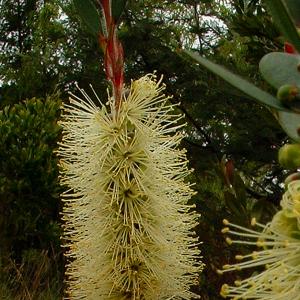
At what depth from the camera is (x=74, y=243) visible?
12.6 ft

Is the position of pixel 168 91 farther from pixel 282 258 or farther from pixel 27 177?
pixel 282 258

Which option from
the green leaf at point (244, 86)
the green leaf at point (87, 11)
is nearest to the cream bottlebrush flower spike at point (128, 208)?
the green leaf at point (87, 11)

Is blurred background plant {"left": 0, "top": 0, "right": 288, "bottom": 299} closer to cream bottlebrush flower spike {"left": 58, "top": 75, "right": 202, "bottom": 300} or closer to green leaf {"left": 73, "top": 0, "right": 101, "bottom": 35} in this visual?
cream bottlebrush flower spike {"left": 58, "top": 75, "right": 202, "bottom": 300}

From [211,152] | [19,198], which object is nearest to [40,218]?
[19,198]

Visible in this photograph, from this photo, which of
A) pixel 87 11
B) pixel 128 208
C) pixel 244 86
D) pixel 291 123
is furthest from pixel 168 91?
pixel 244 86

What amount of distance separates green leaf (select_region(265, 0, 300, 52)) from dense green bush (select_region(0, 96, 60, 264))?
758cm

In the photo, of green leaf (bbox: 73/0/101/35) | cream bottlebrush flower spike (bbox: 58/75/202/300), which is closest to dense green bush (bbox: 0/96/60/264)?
cream bottlebrush flower spike (bbox: 58/75/202/300)

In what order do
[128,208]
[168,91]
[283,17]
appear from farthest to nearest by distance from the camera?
1. [168,91]
2. [128,208]
3. [283,17]

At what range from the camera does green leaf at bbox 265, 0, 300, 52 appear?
91 cm

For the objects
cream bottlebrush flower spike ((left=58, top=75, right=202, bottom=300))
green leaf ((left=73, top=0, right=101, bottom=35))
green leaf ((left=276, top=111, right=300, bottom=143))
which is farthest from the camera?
cream bottlebrush flower spike ((left=58, top=75, right=202, bottom=300))

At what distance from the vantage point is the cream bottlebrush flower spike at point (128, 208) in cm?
371

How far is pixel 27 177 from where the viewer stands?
8555 millimetres

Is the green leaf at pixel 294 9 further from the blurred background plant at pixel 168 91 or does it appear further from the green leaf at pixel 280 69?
the blurred background plant at pixel 168 91

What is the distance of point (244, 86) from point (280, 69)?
6 centimetres
